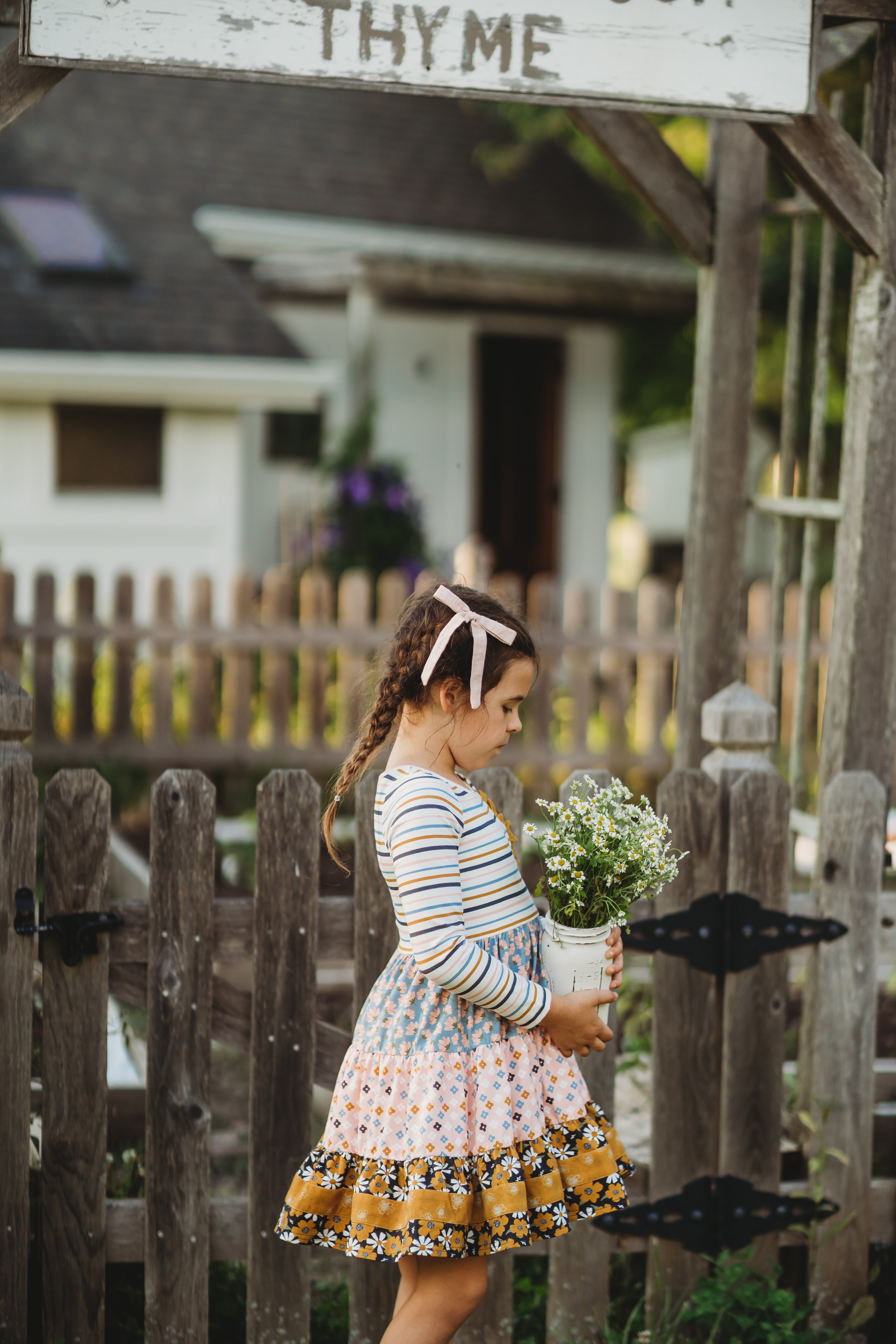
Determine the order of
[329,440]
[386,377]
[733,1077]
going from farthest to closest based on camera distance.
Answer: [386,377] → [329,440] → [733,1077]

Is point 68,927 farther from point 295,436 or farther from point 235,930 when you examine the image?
point 295,436

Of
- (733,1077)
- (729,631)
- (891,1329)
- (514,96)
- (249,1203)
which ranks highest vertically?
(514,96)

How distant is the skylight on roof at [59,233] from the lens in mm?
11359

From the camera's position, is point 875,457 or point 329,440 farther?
point 329,440

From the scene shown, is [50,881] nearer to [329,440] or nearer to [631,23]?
[631,23]

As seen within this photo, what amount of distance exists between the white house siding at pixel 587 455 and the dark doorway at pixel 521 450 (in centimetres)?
10

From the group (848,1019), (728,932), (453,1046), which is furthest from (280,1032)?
(848,1019)

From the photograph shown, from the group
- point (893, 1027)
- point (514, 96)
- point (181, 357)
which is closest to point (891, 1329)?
point (893, 1027)

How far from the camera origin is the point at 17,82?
2.76 m

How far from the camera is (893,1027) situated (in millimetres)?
4949

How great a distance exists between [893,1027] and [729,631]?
5.37 ft

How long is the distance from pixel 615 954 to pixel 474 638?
0.60 metres

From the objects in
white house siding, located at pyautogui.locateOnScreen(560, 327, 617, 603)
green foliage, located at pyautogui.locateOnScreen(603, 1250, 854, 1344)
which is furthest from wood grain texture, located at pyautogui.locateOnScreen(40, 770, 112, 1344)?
white house siding, located at pyautogui.locateOnScreen(560, 327, 617, 603)

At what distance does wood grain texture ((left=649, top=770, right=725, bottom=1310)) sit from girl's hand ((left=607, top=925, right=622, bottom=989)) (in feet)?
1.84
